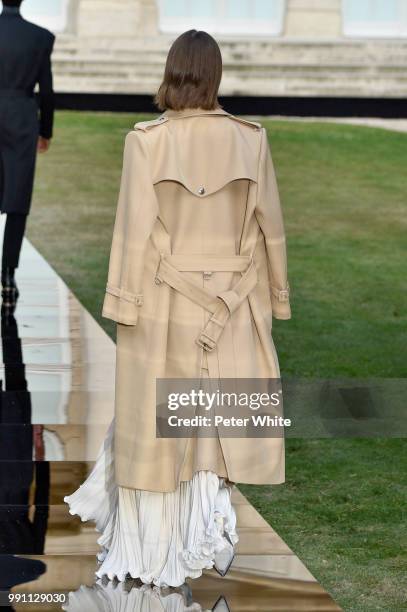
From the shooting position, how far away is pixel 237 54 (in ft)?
98.8

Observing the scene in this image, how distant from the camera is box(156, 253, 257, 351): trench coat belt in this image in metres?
5.57

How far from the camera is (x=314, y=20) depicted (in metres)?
31.9

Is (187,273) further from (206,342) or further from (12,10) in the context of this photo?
(12,10)

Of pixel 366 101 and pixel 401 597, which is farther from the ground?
pixel 366 101

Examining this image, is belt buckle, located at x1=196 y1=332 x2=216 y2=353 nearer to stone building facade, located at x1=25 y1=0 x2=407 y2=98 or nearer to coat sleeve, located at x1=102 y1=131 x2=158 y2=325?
coat sleeve, located at x1=102 y1=131 x2=158 y2=325

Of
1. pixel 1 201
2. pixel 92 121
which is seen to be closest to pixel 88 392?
pixel 1 201

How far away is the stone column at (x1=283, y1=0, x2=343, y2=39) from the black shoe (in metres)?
20.6

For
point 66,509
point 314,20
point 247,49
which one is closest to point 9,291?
point 66,509

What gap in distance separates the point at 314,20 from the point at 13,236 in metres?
21.4

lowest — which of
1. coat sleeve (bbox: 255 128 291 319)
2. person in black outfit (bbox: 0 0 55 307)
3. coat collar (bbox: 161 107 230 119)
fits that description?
coat sleeve (bbox: 255 128 291 319)

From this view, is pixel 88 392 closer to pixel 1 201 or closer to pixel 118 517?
pixel 1 201

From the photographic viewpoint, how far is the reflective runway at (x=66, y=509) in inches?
220

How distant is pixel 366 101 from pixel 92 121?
6.41m

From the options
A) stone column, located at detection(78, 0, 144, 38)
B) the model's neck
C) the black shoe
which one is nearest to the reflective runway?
the black shoe
